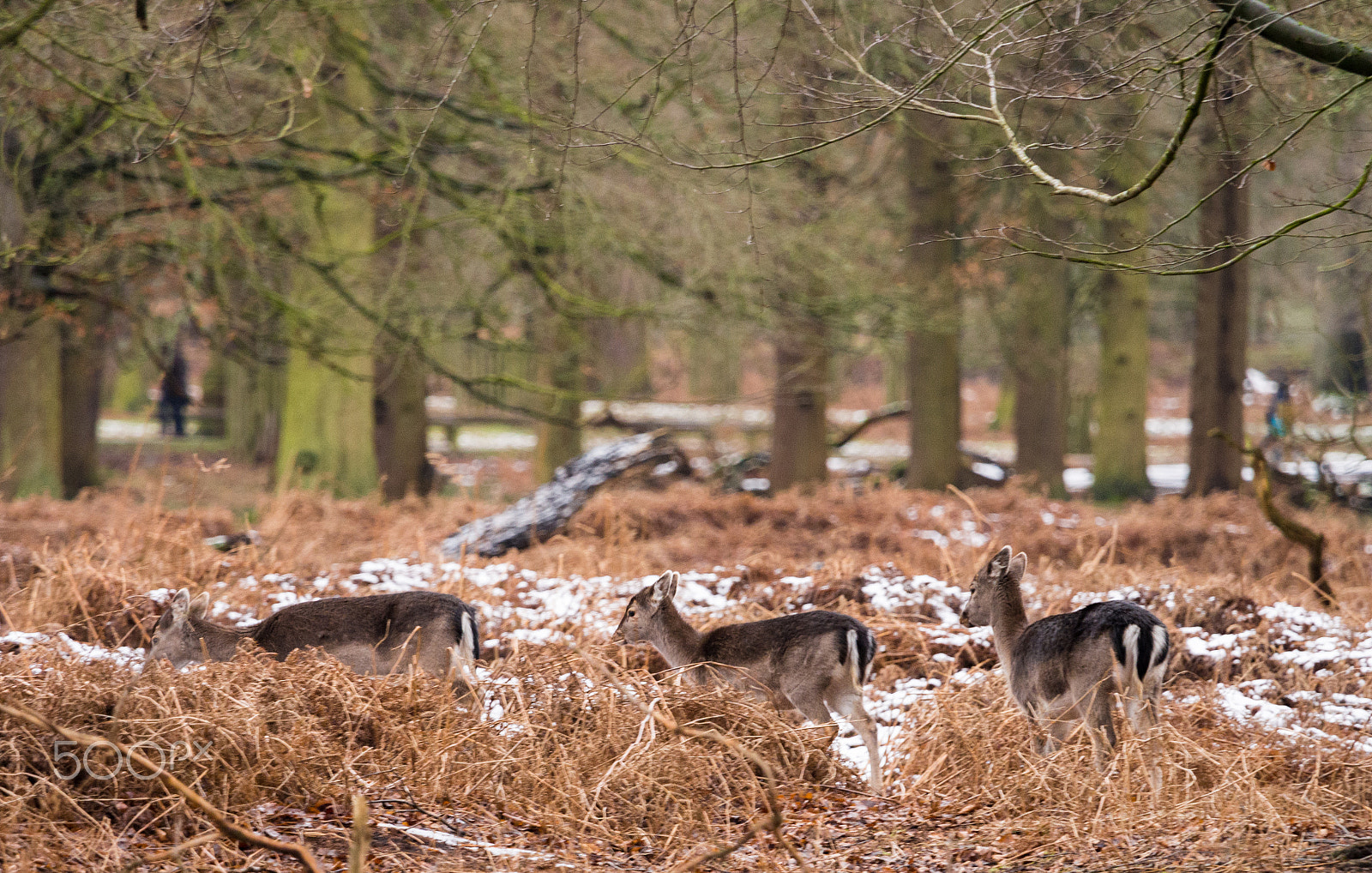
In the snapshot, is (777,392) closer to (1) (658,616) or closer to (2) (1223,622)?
(2) (1223,622)

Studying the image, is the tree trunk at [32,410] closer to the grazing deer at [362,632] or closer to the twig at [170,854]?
the grazing deer at [362,632]

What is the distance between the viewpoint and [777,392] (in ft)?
56.9

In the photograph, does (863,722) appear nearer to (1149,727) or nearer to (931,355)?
(1149,727)

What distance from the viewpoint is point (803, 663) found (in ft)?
21.3

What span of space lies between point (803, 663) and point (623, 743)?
1195mm

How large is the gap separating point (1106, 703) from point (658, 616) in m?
2.53

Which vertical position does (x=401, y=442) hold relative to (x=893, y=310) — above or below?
below

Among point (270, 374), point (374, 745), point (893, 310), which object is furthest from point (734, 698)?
point (270, 374)

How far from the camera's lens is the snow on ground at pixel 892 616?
686 cm

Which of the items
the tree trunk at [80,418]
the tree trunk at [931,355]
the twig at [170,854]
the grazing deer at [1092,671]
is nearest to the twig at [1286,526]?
the grazing deer at [1092,671]

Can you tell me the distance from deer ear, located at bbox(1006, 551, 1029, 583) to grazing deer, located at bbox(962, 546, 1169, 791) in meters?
0.43

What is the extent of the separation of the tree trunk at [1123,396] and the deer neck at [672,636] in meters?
13.9

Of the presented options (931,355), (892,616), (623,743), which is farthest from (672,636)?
(931,355)

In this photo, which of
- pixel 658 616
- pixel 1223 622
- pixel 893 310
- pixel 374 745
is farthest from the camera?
pixel 893 310
